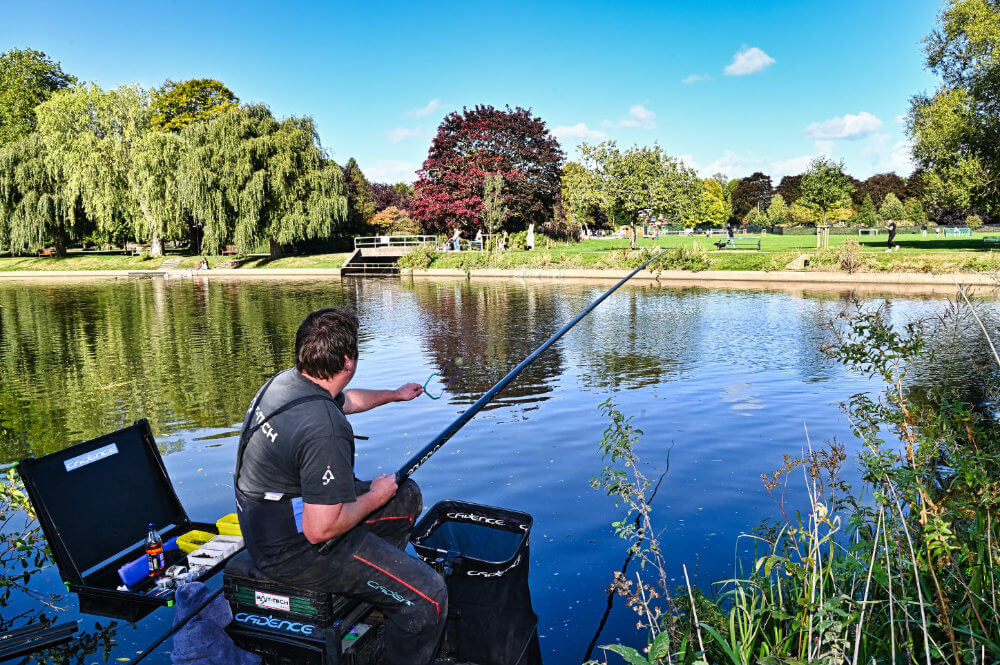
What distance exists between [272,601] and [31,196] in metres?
47.4

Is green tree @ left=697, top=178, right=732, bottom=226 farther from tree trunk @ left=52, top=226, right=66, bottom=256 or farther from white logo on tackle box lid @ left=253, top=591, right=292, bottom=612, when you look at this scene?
white logo on tackle box lid @ left=253, top=591, right=292, bottom=612

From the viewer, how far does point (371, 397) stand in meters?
3.96

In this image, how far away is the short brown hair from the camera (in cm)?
298

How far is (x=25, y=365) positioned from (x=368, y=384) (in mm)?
7467

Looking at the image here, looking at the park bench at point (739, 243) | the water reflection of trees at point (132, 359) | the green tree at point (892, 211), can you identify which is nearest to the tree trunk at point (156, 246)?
the water reflection of trees at point (132, 359)

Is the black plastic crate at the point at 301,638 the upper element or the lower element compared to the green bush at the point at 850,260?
lower

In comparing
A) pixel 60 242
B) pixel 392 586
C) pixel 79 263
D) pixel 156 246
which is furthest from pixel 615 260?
pixel 60 242

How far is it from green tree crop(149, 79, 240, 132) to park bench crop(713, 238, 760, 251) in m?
37.3

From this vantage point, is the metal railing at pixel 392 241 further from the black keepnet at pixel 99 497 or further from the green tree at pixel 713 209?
the black keepnet at pixel 99 497

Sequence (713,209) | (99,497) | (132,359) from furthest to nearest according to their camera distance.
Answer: (713,209)
(132,359)
(99,497)

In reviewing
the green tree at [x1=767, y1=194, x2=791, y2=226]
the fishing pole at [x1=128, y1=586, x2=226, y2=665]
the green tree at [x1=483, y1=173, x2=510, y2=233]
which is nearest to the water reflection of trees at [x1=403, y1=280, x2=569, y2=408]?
the fishing pole at [x1=128, y1=586, x2=226, y2=665]

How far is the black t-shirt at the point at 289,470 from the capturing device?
2738mm

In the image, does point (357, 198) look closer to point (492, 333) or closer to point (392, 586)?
point (492, 333)

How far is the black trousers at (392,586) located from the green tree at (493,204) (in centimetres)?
4126
